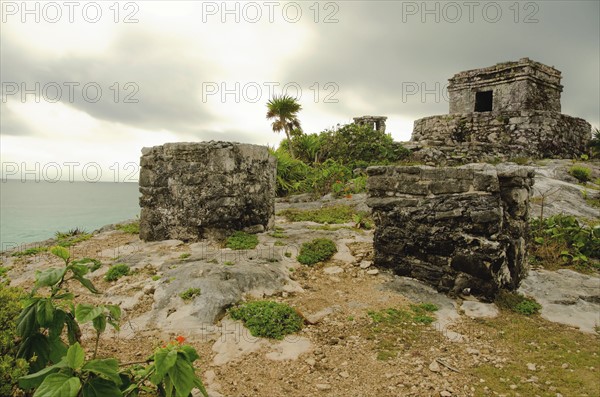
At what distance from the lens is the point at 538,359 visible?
389 cm

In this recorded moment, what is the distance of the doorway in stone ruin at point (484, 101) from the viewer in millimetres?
18500

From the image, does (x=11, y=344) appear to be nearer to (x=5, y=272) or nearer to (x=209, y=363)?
(x=209, y=363)

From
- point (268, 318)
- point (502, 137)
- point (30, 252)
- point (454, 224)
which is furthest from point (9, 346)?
point (502, 137)

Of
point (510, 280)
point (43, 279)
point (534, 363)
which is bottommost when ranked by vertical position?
point (534, 363)

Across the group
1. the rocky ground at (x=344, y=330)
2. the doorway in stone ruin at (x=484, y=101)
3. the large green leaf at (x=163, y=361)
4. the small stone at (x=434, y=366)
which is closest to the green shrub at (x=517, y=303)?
the rocky ground at (x=344, y=330)

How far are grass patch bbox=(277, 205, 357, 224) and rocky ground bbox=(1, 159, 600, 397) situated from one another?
2.89 m

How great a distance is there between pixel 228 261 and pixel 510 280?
14.8ft

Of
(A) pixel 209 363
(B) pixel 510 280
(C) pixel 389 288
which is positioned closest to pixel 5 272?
(A) pixel 209 363

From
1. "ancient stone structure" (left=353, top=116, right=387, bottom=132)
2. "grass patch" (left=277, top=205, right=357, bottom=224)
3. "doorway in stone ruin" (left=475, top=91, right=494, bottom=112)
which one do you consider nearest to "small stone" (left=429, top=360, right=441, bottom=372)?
"grass patch" (left=277, top=205, right=357, bottom=224)

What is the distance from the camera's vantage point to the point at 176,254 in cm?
693

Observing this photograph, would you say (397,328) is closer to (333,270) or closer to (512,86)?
(333,270)

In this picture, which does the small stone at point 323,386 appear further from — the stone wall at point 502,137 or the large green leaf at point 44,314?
the stone wall at point 502,137

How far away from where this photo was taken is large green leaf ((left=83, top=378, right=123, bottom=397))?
5.68ft

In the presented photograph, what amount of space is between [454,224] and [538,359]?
2159 millimetres
